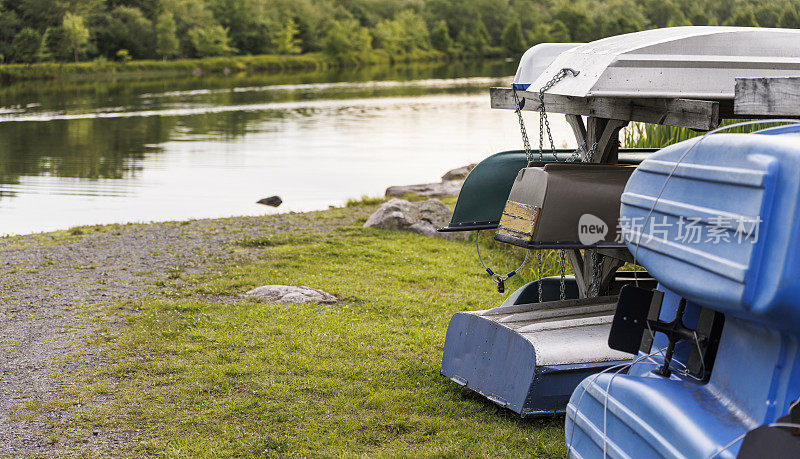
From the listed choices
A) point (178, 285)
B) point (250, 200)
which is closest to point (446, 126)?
point (250, 200)

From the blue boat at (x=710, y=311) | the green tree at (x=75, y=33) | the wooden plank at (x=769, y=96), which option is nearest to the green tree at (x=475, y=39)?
the green tree at (x=75, y=33)

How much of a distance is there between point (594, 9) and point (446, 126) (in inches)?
2709

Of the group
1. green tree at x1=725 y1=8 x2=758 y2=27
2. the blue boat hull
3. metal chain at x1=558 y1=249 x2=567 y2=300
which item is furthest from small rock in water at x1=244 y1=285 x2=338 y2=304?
green tree at x1=725 y1=8 x2=758 y2=27

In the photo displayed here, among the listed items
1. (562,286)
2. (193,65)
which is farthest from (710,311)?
(193,65)

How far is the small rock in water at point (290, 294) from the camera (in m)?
8.69

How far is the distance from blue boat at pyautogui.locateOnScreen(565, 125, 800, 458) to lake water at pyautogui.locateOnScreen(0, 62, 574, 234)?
1444 centimetres

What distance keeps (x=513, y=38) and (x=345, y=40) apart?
25.0 m

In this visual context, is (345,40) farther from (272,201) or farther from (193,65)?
(272,201)

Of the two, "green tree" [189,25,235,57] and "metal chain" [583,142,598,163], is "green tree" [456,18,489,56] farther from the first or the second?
"metal chain" [583,142,598,163]

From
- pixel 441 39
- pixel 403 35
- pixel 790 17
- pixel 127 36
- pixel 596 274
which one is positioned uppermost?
pixel 403 35

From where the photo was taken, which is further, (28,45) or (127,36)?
(127,36)

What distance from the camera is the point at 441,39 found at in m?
104

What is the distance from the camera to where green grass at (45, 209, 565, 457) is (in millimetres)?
5355

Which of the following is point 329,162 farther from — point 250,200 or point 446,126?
point 446,126
